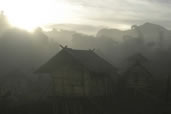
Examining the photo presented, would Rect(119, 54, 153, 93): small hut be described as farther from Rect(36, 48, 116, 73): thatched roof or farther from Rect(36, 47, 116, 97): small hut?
Rect(36, 47, 116, 97): small hut

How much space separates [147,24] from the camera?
560ft

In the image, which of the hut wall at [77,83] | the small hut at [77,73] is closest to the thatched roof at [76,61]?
the small hut at [77,73]

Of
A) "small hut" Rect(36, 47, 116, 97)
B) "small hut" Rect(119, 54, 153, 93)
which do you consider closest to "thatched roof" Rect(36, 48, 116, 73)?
"small hut" Rect(36, 47, 116, 97)

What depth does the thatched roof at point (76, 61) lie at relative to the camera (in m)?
28.0

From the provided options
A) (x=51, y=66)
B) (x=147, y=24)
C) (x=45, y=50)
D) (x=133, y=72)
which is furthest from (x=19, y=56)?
(x=147, y=24)

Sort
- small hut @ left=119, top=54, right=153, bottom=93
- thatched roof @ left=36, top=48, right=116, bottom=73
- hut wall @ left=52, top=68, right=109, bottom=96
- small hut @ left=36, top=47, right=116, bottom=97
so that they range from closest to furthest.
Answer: thatched roof @ left=36, top=48, right=116, bottom=73 < small hut @ left=36, top=47, right=116, bottom=97 < hut wall @ left=52, top=68, right=109, bottom=96 < small hut @ left=119, top=54, right=153, bottom=93

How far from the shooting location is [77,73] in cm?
2891

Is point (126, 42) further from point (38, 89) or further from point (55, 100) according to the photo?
point (55, 100)

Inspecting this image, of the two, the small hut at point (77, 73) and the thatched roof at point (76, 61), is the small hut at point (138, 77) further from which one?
the small hut at point (77, 73)

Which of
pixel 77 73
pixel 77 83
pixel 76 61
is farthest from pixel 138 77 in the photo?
pixel 76 61

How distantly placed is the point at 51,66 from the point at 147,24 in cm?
14562

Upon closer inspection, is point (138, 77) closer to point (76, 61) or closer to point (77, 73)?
point (77, 73)

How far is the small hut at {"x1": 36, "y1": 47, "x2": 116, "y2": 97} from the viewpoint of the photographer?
93.2ft

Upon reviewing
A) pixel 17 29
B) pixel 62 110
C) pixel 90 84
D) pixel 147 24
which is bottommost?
pixel 62 110
